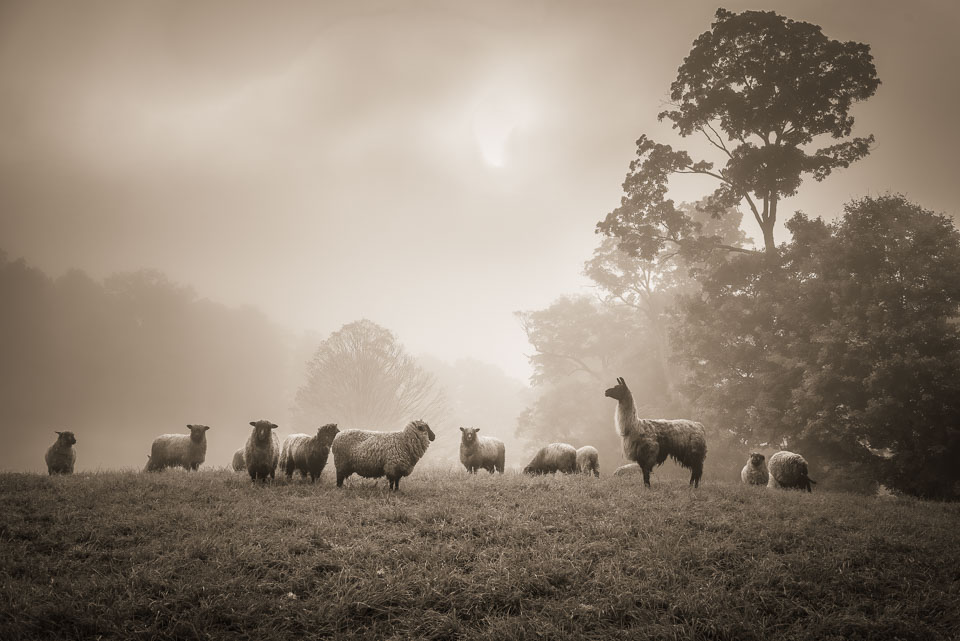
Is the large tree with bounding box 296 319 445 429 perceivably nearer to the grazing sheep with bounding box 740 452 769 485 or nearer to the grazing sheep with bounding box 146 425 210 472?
the grazing sheep with bounding box 146 425 210 472

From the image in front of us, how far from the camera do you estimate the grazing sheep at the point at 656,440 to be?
11.7 meters

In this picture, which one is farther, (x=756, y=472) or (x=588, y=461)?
(x=588, y=461)

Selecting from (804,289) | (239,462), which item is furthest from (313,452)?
(804,289)

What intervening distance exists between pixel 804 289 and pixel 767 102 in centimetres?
925

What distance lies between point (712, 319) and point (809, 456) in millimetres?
7034

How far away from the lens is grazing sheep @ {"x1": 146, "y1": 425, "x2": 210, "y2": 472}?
1382cm

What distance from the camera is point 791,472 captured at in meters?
13.1

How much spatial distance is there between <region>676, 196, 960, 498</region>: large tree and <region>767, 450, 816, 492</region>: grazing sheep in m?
2.59

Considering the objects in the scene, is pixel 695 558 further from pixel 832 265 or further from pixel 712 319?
pixel 712 319

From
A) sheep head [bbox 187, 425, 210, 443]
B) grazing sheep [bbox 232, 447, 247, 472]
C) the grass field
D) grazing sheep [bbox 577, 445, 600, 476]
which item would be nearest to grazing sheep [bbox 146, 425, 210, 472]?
sheep head [bbox 187, 425, 210, 443]

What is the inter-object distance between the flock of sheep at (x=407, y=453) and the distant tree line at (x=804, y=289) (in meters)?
3.41

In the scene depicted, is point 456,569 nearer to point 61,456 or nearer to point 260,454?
point 260,454

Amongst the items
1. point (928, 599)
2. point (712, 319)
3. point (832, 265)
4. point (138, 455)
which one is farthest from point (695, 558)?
point (138, 455)

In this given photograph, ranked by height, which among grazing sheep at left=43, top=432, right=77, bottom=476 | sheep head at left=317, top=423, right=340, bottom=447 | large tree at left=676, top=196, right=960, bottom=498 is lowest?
grazing sheep at left=43, top=432, right=77, bottom=476
